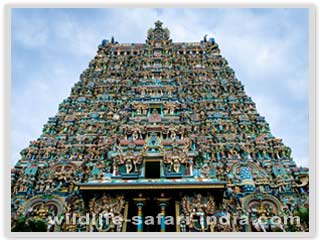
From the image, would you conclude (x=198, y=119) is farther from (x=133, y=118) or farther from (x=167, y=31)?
(x=167, y=31)

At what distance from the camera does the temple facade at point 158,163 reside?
1033 centimetres

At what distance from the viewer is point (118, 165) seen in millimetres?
12023

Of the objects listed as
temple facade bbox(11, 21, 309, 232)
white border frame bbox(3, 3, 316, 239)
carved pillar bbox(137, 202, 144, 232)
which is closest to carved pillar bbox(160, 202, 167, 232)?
temple facade bbox(11, 21, 309, 232)

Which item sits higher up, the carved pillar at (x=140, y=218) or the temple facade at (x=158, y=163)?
the temple facade at (x=158, y=163)

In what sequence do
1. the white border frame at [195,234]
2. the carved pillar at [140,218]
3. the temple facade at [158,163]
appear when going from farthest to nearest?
the temple facade at [158,163] → the carved pillar at [140,218] → the white border frame at [195,234]

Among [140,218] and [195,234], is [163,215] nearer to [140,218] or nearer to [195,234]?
[140,218]

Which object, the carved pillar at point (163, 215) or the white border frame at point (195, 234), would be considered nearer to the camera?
the white border frame at point (195, 234)

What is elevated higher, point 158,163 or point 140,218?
point 158,163

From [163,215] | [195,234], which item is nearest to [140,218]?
[163,215]

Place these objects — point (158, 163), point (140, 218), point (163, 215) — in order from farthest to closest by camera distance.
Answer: point (158, 163) → point (163, 215) → point (140, 218)

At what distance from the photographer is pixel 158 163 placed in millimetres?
12250

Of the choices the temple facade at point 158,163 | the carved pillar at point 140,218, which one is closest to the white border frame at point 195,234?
the temple facade at point 158,163

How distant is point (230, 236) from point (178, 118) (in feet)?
26.3

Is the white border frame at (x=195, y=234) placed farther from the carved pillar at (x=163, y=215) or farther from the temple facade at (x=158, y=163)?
the carved pillar at (x=163, y=215)
